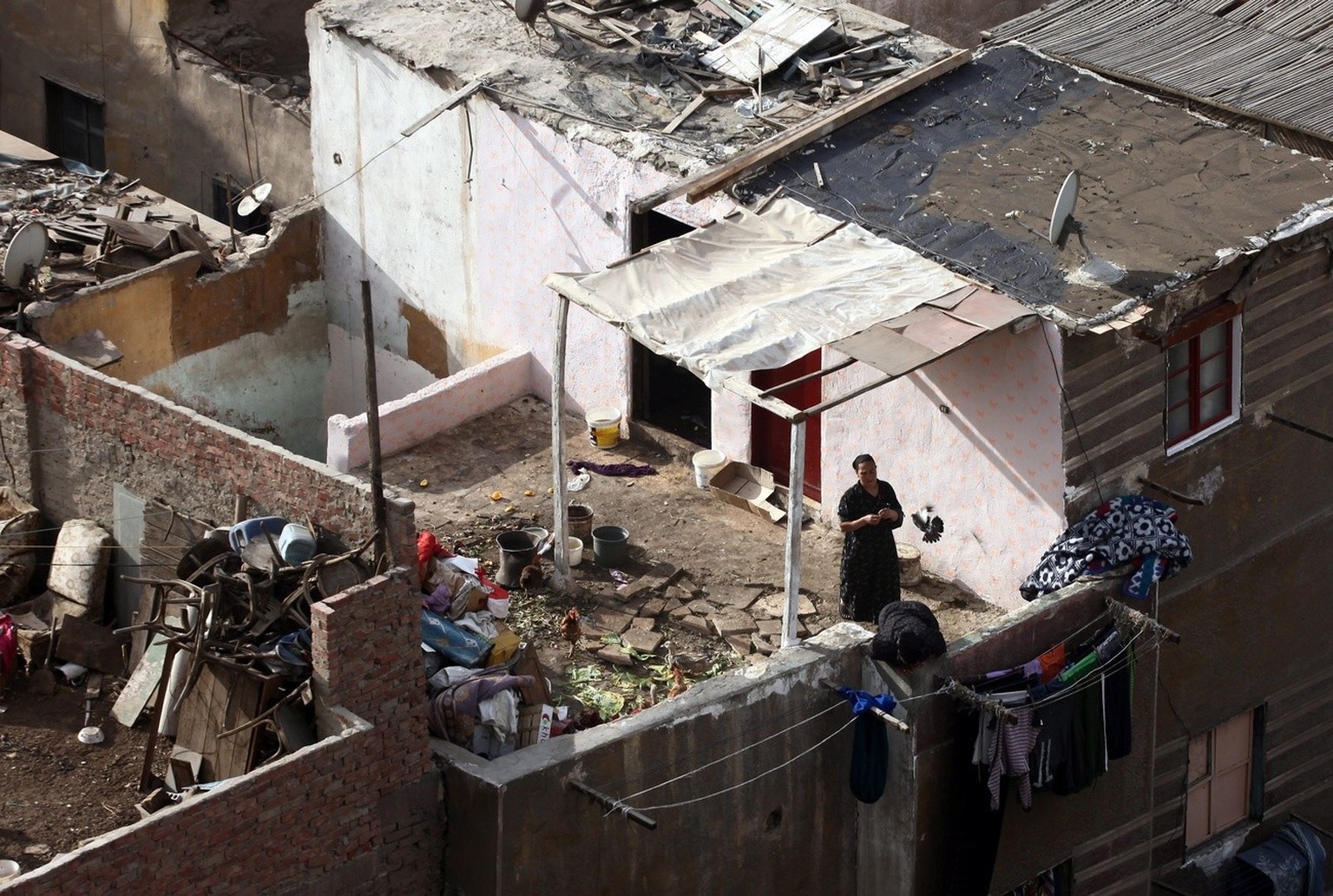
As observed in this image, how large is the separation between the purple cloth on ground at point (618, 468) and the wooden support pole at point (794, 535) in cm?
359

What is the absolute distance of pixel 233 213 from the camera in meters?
25.3

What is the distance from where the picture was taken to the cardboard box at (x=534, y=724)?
603 inches

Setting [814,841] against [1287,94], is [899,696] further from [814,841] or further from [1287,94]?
[1287,94]

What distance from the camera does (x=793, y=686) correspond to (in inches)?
628

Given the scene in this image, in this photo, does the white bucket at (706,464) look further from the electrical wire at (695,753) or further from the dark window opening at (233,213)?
the dark window opening at (233,213)

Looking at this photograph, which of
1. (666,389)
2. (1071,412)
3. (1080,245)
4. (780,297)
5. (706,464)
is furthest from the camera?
(666,389)

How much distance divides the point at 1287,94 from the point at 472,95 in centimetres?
696

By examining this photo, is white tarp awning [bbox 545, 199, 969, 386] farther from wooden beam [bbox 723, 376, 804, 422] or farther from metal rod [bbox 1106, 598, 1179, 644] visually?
metal rod [bbox 1106, 598, 1179, 644]

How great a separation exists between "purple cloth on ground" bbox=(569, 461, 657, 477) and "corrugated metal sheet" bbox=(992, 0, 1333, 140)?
16.5 feet

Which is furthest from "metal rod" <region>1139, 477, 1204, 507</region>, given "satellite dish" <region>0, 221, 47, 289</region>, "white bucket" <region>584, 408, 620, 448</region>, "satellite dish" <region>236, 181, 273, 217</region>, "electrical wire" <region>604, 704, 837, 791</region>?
"satellite dish" <region>236, 181, 273, 217</region>

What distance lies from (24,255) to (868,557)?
7.38m

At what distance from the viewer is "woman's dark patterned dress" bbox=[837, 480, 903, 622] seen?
17.1 metres

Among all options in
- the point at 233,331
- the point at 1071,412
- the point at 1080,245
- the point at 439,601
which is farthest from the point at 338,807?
the point at 233,331

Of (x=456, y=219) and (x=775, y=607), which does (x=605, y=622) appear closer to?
(x=775, y=607)
